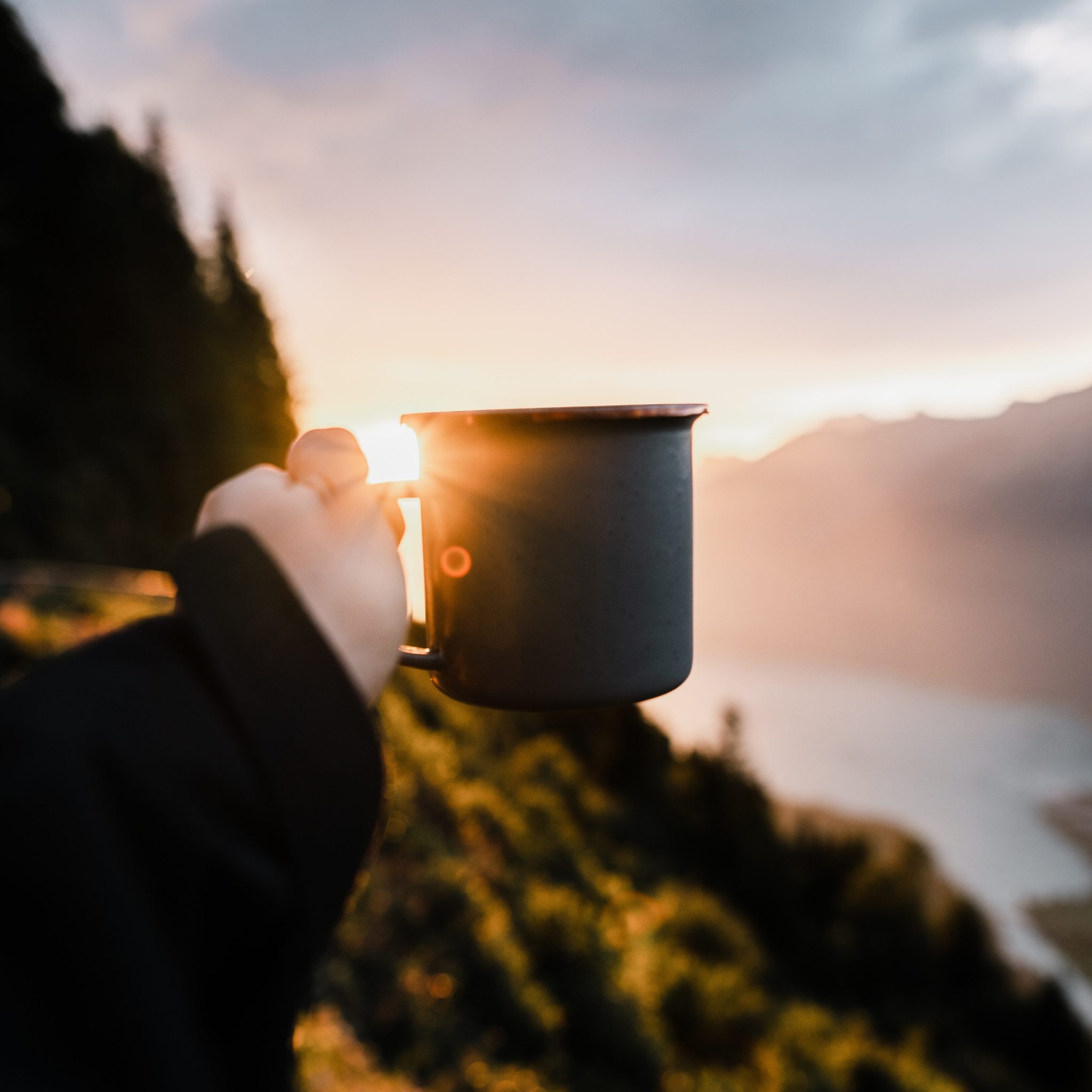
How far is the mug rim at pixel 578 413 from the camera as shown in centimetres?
93

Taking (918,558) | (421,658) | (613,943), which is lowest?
(918,558)

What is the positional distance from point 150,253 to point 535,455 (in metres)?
27.4

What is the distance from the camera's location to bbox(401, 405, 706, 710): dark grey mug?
38.0 inches

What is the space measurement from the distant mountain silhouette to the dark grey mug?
11109cm

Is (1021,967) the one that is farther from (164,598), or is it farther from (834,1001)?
(164,598)

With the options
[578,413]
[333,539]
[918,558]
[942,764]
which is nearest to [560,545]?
[578,413]

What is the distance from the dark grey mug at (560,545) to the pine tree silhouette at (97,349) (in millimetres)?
19415

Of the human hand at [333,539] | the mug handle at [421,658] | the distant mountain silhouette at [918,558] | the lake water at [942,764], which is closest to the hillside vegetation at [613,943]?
the mug handle at [421,658]

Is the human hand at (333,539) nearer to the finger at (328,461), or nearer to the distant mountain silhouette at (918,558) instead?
the finger at (328,461)

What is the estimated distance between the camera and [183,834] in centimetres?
55

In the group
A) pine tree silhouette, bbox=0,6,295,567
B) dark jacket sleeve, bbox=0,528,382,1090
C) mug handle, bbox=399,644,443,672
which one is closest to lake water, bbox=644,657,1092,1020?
pine tree silhouette, bbox=0,6,295,567

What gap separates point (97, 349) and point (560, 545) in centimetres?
2501

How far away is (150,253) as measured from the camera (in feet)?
78.0

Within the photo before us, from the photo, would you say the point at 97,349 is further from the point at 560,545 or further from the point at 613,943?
the point at 560,545
